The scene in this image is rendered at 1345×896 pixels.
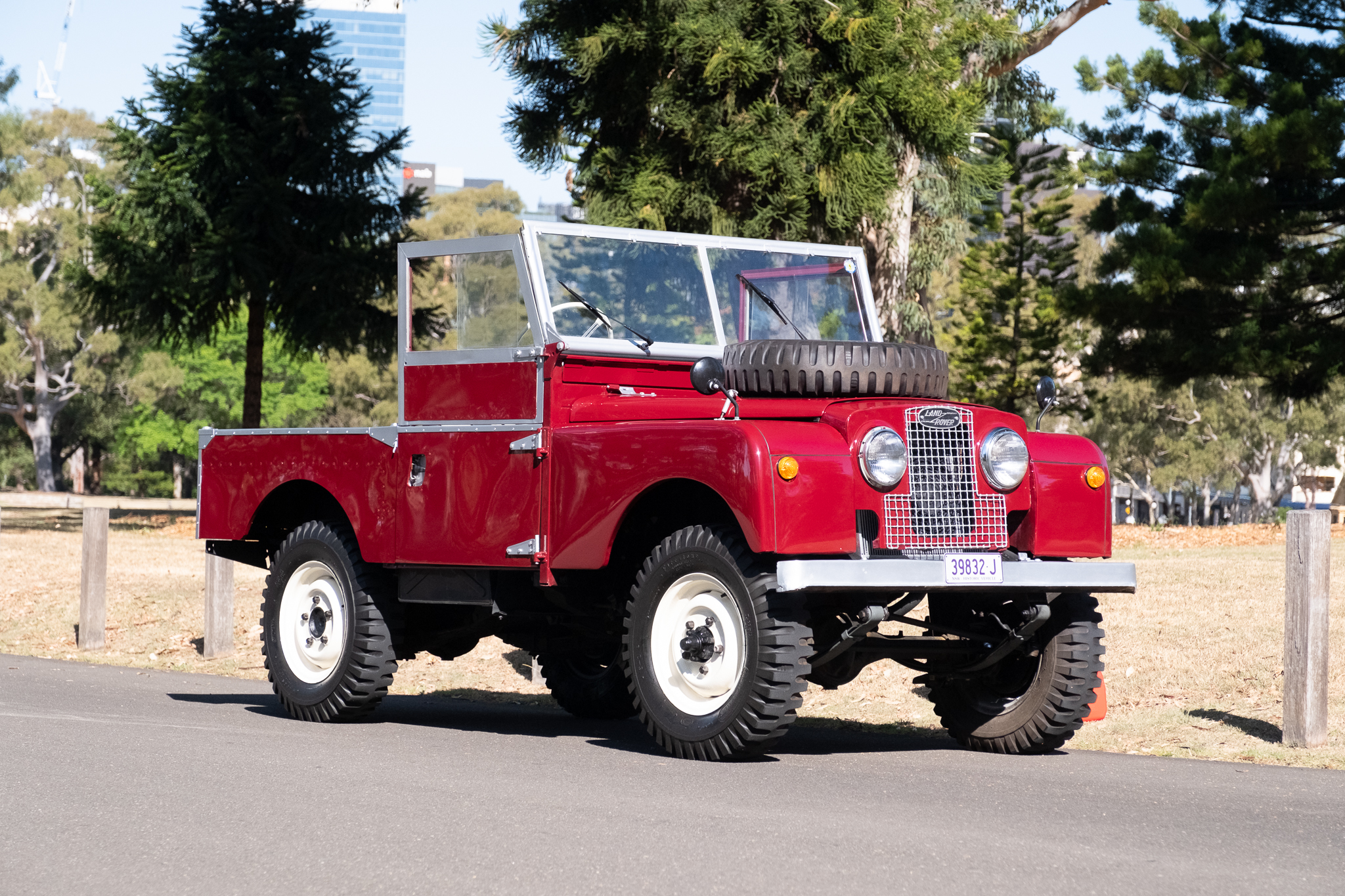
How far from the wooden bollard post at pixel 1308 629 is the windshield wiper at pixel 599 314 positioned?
3418mm

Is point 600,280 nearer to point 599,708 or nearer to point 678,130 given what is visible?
point 599,708

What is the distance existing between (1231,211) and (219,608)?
13327 millimetres

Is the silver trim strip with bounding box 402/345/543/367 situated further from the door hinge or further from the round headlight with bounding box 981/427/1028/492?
the round headlight with bounding box 981/427/1028/492

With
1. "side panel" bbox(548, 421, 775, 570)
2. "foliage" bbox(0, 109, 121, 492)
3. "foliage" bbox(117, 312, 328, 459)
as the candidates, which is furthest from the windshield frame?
"foliage" bbox(0, 109, 121, 492)

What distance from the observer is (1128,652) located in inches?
468

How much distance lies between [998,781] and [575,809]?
1986mm

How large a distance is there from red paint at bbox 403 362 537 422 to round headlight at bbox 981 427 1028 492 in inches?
88.2

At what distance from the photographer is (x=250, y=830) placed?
5.72 meters

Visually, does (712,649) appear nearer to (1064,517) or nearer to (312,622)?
(1064,517)

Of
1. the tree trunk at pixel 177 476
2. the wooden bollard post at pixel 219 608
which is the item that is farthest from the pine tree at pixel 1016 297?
the tree trunk at pixel 177 476

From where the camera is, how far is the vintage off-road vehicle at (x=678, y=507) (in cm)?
730

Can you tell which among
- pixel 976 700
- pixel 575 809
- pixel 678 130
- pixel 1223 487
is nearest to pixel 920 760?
pixel 976 700

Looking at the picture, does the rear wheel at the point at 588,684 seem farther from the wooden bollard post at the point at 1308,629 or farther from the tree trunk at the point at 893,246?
the tree trunk at the point at 893,246

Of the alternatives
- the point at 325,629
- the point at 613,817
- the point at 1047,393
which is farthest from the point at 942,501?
the point at 325,629
